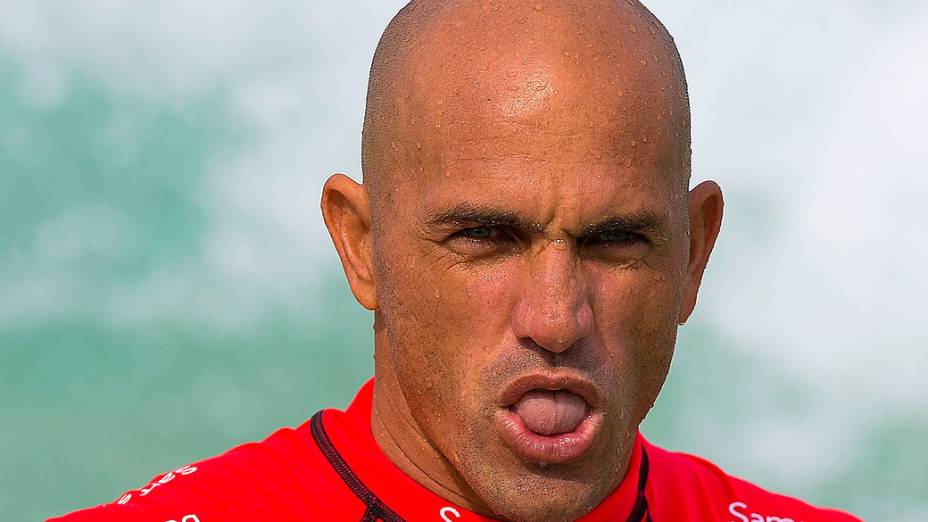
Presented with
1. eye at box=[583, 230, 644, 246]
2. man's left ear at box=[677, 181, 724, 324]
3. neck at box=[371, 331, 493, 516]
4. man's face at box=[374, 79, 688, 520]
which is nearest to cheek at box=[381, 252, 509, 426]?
man's face at box=[374, 79, 688, 520]

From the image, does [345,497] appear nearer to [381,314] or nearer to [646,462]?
[381,314]

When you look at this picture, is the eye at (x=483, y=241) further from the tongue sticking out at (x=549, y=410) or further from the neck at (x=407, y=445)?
the neck at (x=407, y=445)

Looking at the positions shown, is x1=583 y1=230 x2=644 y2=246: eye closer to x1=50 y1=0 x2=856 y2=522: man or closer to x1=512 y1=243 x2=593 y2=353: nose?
x1=50 y1=0 x2=856 y2=522: man

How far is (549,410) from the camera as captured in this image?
5.45m

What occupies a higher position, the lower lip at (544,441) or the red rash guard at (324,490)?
the red rash guard at (324,490)

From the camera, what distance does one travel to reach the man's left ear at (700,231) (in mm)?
6234

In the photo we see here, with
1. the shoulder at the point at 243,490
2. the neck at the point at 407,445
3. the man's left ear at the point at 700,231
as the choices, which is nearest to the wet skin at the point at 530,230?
the neck at the point at 407,445

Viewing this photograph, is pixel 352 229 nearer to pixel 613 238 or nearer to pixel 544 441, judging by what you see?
pixel 613 238

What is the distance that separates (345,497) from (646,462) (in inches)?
54.3

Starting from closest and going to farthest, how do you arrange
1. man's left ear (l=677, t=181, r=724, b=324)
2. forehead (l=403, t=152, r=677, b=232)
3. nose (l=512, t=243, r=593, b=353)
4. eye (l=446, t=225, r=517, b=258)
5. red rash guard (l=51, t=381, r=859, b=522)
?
1. nose (l=512, t=243, r=593, b=353)
2. forehead (l=403, t=152, r=677, b=232)
3. eye (l=446, t=225, r=517, b=258)
4. red rash guard (l=51, t=381, r=859, b=522)
5. man's left ear (l=677, t=181, r=724, b=324)

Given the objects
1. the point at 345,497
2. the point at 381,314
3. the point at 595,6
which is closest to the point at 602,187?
the point at 595,6

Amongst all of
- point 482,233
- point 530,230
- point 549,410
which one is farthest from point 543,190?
point 549,410

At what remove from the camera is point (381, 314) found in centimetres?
609

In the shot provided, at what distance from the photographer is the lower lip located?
18.0 ft
